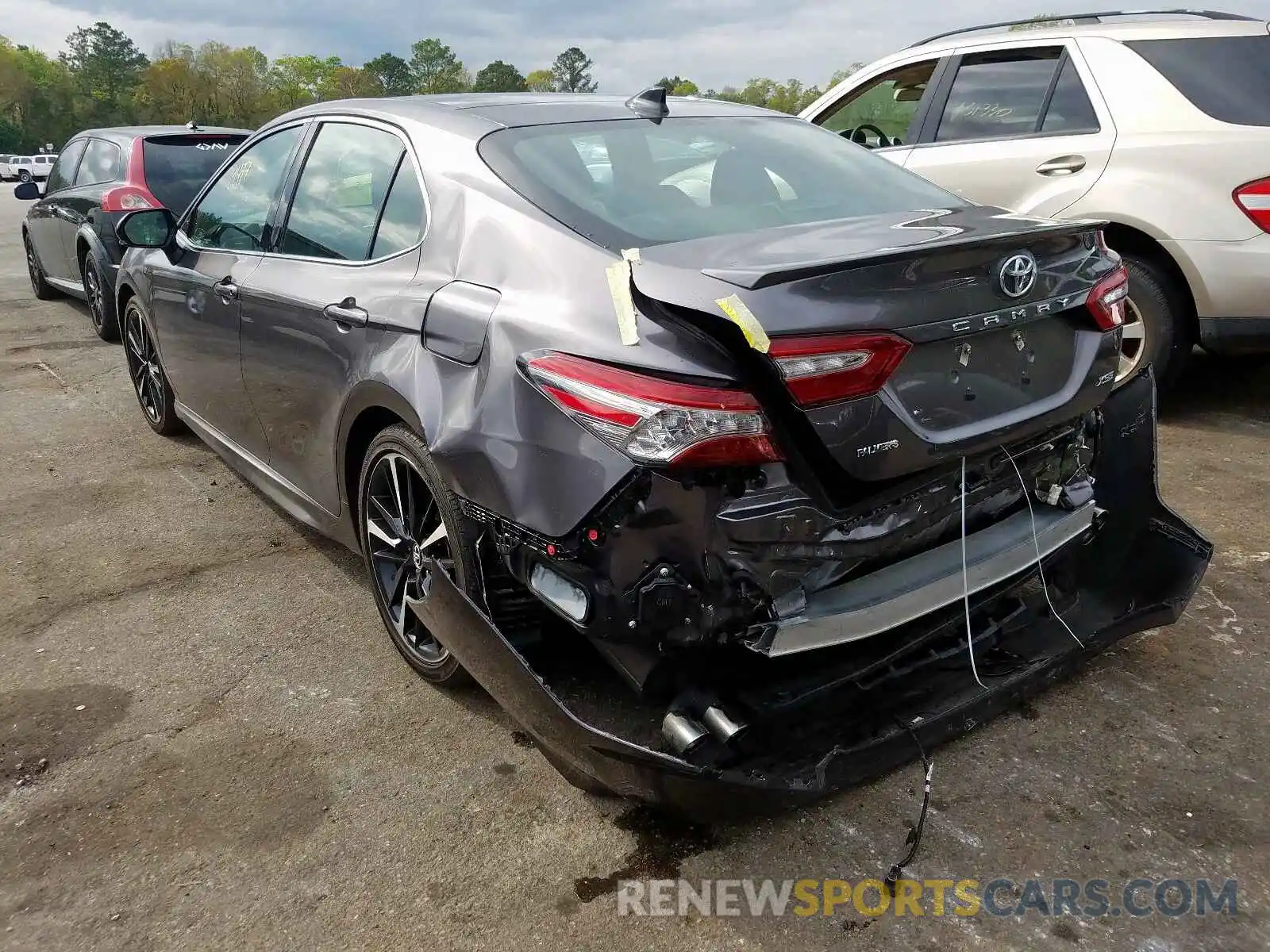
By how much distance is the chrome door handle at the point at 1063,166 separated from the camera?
488 cm

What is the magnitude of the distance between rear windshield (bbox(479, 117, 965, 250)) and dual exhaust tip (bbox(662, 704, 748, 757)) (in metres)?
1.07

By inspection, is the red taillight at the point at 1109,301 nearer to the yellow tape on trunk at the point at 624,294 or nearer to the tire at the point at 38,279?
the yellow tape on trunk at the point at 624,294

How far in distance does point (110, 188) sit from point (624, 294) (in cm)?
678

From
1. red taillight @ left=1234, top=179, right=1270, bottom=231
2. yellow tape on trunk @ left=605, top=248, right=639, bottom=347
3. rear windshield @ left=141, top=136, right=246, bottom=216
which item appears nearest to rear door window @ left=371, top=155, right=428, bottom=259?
yellow tape on trunk @ left=605, top=248, right=639, bottom=347

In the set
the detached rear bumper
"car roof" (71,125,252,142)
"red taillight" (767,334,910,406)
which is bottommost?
the detached rear bumper

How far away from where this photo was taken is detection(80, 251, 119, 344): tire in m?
7.52

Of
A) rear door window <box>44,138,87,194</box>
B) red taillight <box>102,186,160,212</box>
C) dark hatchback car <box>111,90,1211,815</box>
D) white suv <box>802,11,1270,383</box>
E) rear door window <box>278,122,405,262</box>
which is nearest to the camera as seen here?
dark hatchback car <box>111,90,1211,815</box>

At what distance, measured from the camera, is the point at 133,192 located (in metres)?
7.08

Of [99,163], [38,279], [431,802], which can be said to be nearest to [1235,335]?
[431,802]

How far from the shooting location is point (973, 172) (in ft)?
17.4

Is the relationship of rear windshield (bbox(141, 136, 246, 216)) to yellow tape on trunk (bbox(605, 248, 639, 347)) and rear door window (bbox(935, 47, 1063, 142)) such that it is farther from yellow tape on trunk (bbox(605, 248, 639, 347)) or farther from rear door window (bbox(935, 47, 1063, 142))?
yellow tape on trunk (bbox(605, 248, 639, 347))

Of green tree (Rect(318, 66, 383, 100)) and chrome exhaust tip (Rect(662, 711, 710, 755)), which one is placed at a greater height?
green tree (Rect(318, 66, 383, 100))

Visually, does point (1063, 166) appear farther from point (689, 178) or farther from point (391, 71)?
point (391, 71)

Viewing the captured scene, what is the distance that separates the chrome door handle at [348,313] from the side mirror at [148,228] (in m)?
1.88
